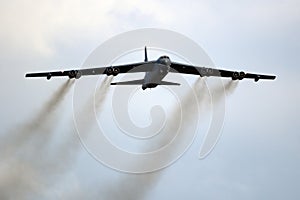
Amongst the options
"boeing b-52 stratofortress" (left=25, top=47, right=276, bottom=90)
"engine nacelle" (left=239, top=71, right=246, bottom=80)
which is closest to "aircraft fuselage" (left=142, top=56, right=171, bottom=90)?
"boeing b-52 stratofortress" (left=25, top=47, right=276, bottom=90)

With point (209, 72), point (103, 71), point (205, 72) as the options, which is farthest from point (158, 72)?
point (209, 72)

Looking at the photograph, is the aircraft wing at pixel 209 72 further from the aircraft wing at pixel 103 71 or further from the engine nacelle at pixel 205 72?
the aircraft wing at pixel 103 71

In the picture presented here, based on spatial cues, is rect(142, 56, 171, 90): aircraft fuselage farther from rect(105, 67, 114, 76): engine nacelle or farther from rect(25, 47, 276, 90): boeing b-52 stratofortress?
rect(105, 67, 114, 76): engine nacelle

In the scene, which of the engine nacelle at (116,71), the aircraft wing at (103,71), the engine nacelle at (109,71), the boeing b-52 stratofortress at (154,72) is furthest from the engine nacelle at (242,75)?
the engine nacelle at (109,71)

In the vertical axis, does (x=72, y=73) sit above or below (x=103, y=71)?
below

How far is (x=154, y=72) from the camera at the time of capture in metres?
87.3

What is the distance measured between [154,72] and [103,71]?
8.69 metres

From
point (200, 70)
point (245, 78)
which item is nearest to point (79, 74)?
point (200, 70)

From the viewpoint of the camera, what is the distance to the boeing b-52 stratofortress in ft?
287

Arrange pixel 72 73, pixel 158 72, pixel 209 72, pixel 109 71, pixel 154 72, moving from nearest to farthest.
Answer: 1. pixel 158 72
2. pixel 154 72
3. pixel 72 73
4. pixel 109 71
5. pixel 209 72

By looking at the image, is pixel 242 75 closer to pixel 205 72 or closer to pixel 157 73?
pixel 205 72

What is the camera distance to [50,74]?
296 feet

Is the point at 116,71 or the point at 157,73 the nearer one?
the point at 157,73

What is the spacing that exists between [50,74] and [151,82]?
1348 cm
